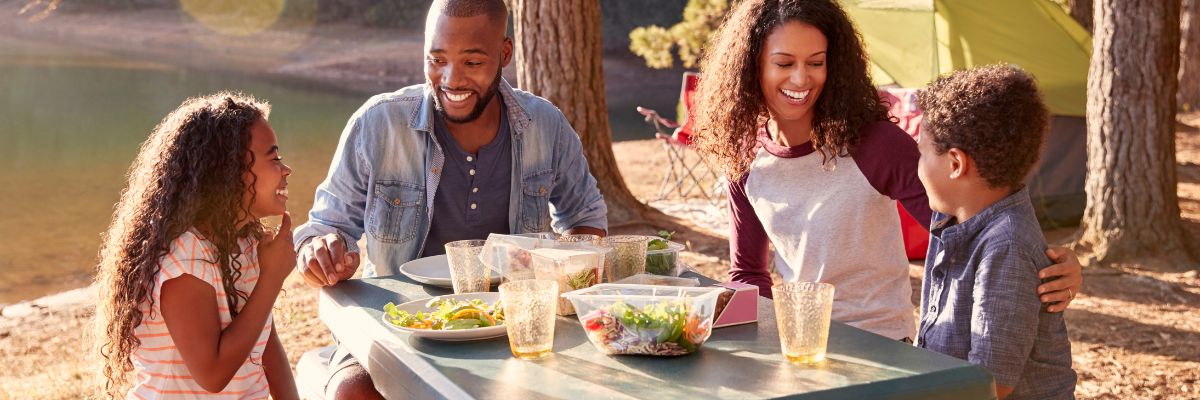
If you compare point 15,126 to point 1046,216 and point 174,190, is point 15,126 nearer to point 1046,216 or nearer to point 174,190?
point 1046,216

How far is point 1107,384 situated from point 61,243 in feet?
25.0

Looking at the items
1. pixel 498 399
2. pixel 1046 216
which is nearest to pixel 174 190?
pixel 498 399

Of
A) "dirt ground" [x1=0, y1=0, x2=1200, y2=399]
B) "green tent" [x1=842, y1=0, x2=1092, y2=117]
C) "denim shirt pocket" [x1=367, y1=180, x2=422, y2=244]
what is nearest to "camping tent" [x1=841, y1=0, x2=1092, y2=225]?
"green tent" [x1=842, y1=0, x2=1092, y2=117]

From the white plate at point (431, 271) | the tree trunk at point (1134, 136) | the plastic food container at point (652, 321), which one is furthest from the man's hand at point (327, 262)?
the tree trunk at point (1134, 136)

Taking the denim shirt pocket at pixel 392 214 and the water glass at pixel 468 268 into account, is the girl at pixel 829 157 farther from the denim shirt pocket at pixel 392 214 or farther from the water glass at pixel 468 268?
the denim shirt pocket at pixel 392 214

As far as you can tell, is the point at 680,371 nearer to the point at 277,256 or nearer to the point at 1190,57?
the point at 277,256

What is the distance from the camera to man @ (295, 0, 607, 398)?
3021mm

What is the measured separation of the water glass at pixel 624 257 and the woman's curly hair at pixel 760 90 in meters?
0.52

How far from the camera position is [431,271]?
2699mm

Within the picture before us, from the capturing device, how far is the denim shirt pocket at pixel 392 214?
3148 millimetres

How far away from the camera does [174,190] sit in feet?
7.90

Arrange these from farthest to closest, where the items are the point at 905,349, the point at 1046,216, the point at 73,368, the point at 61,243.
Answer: the point at 61,243 < the point at 1046,216 < the point at 73,368 < the point at 905,349

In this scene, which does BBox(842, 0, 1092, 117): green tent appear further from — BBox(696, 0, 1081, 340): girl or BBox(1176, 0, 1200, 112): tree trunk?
BBox(696, 0, 1081, 340): girl

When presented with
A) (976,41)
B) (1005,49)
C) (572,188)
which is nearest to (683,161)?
(976,41)
